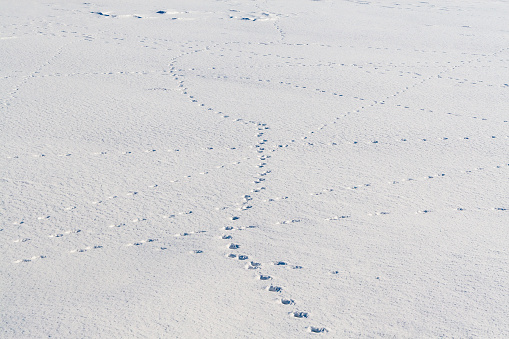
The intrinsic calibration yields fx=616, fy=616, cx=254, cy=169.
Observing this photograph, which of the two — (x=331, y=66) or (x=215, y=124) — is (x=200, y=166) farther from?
(x=331, y=66)

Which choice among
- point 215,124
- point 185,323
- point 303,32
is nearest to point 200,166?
point 215,124

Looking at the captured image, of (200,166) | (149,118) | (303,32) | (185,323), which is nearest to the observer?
(185,323)

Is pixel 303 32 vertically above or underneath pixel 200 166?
above

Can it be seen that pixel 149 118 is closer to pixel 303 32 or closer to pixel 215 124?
pixel 215 124

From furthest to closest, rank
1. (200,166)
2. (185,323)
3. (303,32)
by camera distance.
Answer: (303,32)
(200,166)
(185,323)

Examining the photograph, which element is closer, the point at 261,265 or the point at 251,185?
the point at 261,265

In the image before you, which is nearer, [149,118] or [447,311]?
[447,311]
